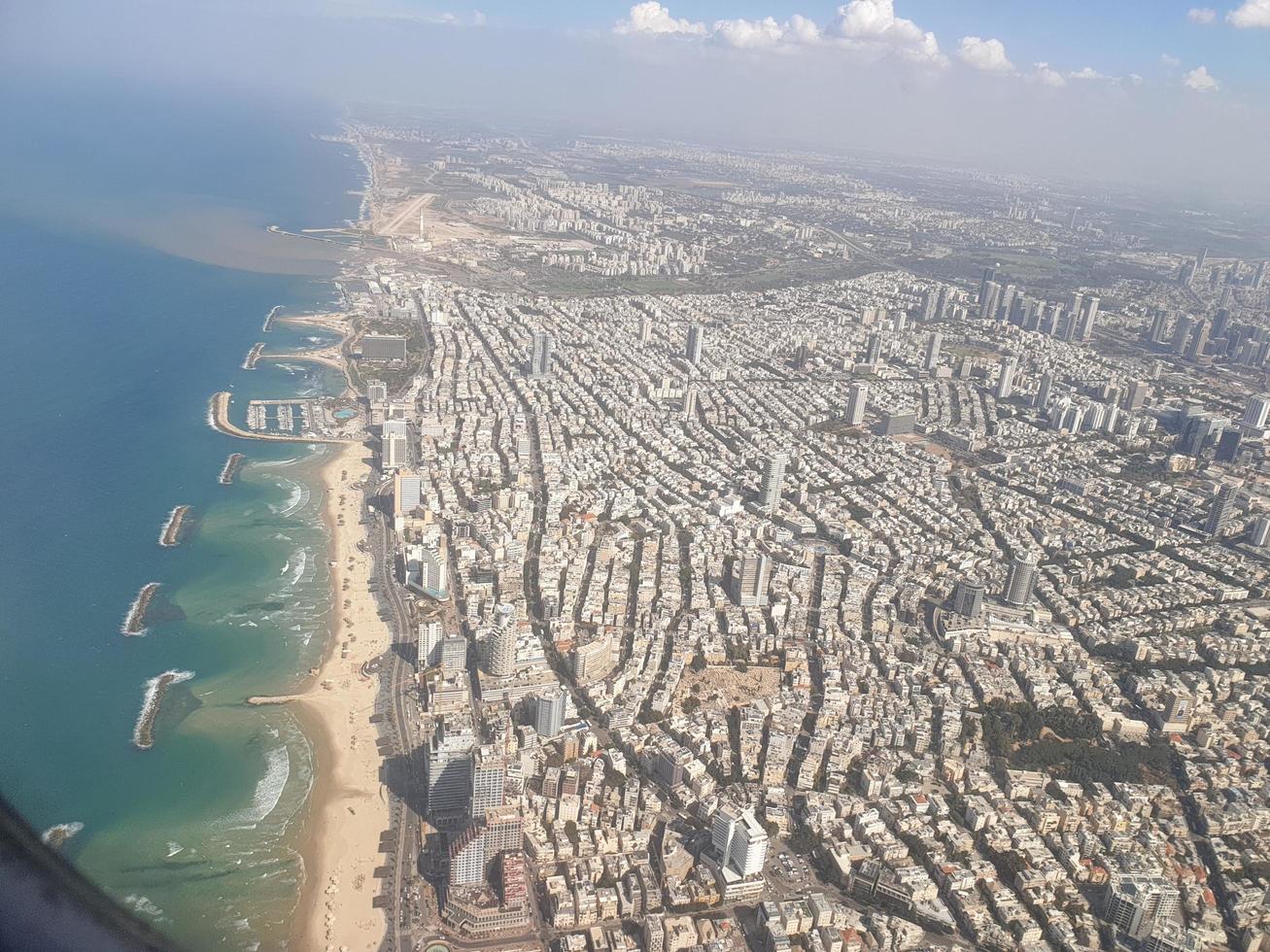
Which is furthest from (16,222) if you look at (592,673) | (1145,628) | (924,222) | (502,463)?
(924,222)

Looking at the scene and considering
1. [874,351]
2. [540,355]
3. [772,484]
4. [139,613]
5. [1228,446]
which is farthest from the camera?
[874,351]

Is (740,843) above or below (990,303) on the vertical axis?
below

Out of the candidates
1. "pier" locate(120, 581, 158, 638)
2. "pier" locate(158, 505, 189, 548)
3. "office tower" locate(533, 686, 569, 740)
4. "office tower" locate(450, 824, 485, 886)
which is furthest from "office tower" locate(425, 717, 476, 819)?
"pier" locate(158, 505, 189, 548)

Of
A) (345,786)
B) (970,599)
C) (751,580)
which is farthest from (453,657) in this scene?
(970,599)

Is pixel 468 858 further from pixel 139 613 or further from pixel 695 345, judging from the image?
pixel 695 345

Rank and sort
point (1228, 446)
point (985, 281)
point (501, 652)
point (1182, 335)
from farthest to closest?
1. point (985, 281)
2. point (1182, 335)
3. point (1228, 446)
4. point (501, 652)

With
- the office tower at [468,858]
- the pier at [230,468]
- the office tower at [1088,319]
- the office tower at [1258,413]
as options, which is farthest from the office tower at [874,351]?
the office tower at [468,858]
